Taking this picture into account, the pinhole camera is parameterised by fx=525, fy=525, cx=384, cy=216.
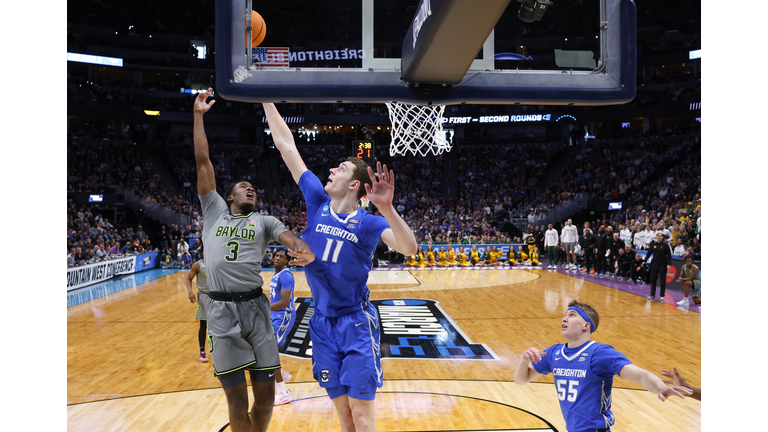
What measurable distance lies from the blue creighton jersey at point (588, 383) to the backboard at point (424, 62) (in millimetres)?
1601

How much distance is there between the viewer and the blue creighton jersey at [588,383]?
10.4 feet

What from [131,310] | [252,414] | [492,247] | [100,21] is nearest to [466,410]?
[252,414]

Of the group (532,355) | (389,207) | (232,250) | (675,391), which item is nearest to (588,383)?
(532,355)

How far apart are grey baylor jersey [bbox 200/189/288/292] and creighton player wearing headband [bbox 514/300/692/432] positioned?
2.02 m

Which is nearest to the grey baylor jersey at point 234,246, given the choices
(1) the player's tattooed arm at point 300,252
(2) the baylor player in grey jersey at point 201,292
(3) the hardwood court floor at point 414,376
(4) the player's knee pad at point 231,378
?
(1) the player's tattooed arm at point 300,252

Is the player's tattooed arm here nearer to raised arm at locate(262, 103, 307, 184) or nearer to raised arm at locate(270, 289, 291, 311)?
raised arm at locate(262, 103, 307, 184)

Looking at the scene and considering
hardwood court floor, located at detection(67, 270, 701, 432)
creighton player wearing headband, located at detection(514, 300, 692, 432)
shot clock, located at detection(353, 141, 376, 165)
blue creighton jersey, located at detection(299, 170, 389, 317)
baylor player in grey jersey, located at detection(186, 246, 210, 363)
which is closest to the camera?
creighton player wearing headband, located at detection(514, 300, 692, 432)

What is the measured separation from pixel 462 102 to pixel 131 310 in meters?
10.1

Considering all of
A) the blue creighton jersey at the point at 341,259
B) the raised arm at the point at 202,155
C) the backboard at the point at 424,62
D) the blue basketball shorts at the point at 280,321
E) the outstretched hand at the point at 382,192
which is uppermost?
the backboard at the point at 424,62

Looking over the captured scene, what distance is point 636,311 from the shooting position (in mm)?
10852

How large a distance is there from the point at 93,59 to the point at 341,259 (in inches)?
1271

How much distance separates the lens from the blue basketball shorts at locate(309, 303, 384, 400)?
3.27 meters

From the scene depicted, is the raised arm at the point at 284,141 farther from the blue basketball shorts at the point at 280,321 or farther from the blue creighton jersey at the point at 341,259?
the blue basketball shorts at the point at 280,321

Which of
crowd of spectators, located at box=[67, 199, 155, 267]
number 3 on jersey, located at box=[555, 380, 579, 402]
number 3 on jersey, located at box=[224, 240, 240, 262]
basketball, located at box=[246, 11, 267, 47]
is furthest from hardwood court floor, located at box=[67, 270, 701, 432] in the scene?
crowd of spectators, located at box=[67, 199, 155, 267]
